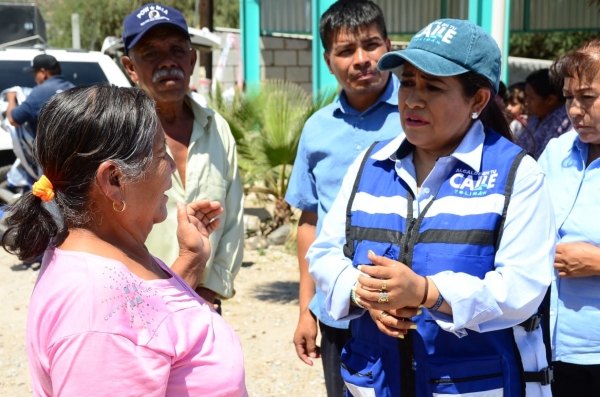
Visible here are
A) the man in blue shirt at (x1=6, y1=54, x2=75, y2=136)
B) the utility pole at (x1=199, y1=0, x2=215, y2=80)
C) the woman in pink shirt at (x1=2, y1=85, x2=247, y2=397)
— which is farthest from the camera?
the utility pole at (x1=199, y1=0, x2=215, y2=80)

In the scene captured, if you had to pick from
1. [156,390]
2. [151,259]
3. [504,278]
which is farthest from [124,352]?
[504,278]

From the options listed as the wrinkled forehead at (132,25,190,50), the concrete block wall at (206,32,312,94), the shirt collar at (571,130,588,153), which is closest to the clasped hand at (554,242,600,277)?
the shirt collar at (571,130,588,153)

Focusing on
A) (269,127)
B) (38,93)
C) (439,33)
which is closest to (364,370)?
(439,33)

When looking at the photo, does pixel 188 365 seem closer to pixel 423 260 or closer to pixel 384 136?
pixel 423 260

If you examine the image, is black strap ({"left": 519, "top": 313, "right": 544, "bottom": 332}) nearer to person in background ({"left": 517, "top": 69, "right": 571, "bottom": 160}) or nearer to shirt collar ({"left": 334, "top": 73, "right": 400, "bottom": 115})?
shirt collar ({"left": 334, "top": 73, "right": 400, "bottom": 115})

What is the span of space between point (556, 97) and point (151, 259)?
16.1 ft

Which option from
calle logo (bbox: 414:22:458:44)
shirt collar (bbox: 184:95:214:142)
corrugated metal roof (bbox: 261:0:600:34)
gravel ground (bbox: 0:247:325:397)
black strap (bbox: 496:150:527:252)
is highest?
corrugated metal roof (bbox: 261:0:600:34)

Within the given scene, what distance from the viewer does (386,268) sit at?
193 centimetres

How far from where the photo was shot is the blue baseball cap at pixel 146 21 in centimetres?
306

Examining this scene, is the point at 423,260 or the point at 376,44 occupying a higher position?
the point at 376,44

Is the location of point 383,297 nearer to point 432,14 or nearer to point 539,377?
point 539,377

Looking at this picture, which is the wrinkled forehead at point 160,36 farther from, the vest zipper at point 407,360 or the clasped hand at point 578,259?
the clasped hand at point 578,259

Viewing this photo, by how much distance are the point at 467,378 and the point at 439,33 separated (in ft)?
3.28

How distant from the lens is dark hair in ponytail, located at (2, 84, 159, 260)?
5.68 feet
